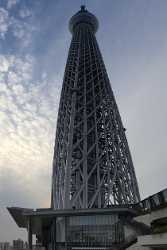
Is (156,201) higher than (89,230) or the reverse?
higher

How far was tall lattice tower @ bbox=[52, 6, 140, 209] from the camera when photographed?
65375 millimetres

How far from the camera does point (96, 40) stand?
322ft

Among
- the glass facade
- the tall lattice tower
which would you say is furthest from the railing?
the tall lattice tower

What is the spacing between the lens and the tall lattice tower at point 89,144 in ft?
214

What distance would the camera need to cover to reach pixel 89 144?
237 feet

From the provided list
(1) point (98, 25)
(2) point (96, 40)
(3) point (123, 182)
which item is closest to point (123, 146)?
(3) point (123, 182)

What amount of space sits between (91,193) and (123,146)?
1659 centimetres

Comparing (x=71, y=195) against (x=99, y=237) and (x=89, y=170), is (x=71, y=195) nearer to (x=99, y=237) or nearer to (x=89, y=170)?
(x=89, y=170)

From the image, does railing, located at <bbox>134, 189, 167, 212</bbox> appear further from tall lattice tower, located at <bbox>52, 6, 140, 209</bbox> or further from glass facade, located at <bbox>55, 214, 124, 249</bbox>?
tall lattice tower, located at <bbox>52, 6, 140, 209</bbox>

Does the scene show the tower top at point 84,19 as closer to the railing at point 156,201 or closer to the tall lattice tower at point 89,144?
the tall lattice tower at point 89,144

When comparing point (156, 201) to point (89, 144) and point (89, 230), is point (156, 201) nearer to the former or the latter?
point (89, 230)

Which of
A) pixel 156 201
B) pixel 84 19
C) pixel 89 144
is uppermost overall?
pixel 84 19

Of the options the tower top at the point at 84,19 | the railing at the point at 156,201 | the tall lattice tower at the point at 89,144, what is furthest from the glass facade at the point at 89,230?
the tower top at the point at 84,19

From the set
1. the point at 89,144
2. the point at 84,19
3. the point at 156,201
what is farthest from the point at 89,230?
the point at 84,19
